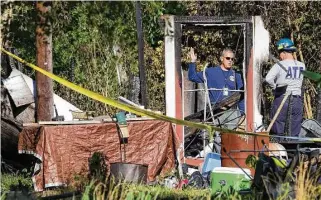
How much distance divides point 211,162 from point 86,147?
137 cm

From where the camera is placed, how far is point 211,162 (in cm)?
948

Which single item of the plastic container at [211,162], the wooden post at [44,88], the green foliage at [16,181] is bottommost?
the green foliage at [16,181]

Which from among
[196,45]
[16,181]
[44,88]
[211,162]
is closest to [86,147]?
[16,181]

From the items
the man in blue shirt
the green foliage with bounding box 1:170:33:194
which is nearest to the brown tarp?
the green foliage with bounding box 1:170:33:194

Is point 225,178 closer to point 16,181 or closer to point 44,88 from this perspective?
point 16,181

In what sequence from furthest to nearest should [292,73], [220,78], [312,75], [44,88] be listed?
[220,78]
[44,88]
[292,73]
[312,75]

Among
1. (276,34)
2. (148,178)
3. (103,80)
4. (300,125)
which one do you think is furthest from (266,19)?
(148,178)

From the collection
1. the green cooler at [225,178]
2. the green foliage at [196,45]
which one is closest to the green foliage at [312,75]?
the green cooler at [225,178]

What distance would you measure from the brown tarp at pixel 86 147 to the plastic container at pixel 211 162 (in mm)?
426

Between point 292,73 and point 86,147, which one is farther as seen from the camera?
point 292,73

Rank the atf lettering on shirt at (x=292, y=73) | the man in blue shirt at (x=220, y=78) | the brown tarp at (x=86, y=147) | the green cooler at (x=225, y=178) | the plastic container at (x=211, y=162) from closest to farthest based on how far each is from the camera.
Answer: the green cooler at (x=225, y=178) → the brown tarp at (x=86, y=147) → the plastic container at (x=211, y=162) → the atf lettering on shirt at (x=292, y=73) → the man in blue shirt at (x=220, y=78)

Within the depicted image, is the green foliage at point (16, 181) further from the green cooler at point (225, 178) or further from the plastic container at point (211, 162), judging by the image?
the green cooler at point (225, 178)

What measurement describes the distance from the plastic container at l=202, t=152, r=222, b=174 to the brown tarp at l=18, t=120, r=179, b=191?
43 centimetres

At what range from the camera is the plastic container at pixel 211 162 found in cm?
945
